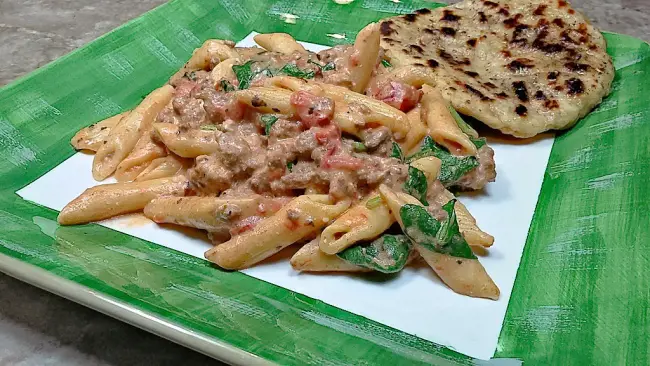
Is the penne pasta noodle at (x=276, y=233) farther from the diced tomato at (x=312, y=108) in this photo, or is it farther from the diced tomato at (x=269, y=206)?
the diced tomato at (x=312, y=108)

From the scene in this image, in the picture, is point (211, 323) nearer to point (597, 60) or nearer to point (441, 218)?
point (441, 218)

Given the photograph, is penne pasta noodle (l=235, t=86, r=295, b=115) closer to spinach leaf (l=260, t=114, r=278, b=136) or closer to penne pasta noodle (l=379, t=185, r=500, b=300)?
spinach leaf (l=260, t=114, r=278, b=136)

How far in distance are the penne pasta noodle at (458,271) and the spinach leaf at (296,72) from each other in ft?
2.34

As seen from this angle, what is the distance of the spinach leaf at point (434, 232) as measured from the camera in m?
2.01

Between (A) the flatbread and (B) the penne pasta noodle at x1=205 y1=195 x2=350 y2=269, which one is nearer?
(B) the penne pasta noodle at x1=205 y1=195 x2=350 y2=269

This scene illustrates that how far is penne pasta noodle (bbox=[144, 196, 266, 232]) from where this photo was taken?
2.19m

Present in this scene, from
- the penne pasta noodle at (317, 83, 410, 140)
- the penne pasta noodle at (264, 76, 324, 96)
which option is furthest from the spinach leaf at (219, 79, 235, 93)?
the penne pasta noodle at (317, 83, 410, 140)

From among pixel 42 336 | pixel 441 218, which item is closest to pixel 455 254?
pixel 441 218

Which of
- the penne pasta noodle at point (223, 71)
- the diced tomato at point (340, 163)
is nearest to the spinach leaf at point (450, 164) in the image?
the diced tomato at point (340, 163)

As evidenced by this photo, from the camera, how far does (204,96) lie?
8.16 feet

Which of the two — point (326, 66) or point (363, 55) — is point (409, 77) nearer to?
point (363, 55)

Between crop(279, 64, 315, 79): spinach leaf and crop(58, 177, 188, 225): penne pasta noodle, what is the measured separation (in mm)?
583

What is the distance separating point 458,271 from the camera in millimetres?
2025

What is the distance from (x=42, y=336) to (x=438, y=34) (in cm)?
207
